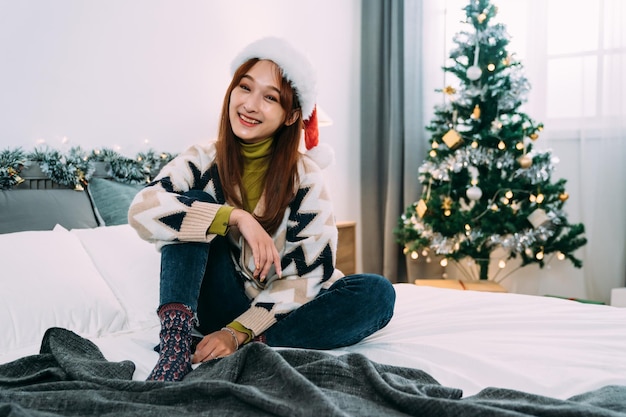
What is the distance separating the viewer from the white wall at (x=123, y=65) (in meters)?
2.10

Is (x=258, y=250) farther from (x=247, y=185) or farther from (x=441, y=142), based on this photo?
(x=441, y=142)

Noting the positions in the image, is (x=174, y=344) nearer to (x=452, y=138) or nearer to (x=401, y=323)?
(x=401, y=323)

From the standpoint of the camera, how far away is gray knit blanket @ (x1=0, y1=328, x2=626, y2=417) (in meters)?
0.84

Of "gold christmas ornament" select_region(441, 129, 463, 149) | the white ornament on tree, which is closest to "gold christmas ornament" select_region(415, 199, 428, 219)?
"gold christmas ornament" select_region(441, 129, 463, 149)

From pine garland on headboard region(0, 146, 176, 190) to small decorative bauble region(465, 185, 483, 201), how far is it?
5.27 ft

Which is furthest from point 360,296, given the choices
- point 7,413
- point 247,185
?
point 7,413

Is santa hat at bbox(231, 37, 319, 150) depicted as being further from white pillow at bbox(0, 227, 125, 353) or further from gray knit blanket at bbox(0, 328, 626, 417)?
gray knit blanket at bbox(0, 328, 626, 417)

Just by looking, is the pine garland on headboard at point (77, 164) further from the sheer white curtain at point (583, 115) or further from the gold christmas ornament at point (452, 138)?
the sheer white curtain at point (583, 115)

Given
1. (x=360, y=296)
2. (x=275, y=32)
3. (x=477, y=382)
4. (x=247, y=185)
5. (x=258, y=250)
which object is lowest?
(x=477, y=382)

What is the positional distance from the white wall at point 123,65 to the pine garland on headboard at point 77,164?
116mm

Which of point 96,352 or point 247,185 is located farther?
point 247,185

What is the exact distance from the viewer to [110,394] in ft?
3.07

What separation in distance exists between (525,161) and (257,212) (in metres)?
1.94

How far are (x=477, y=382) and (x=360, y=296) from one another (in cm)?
36
